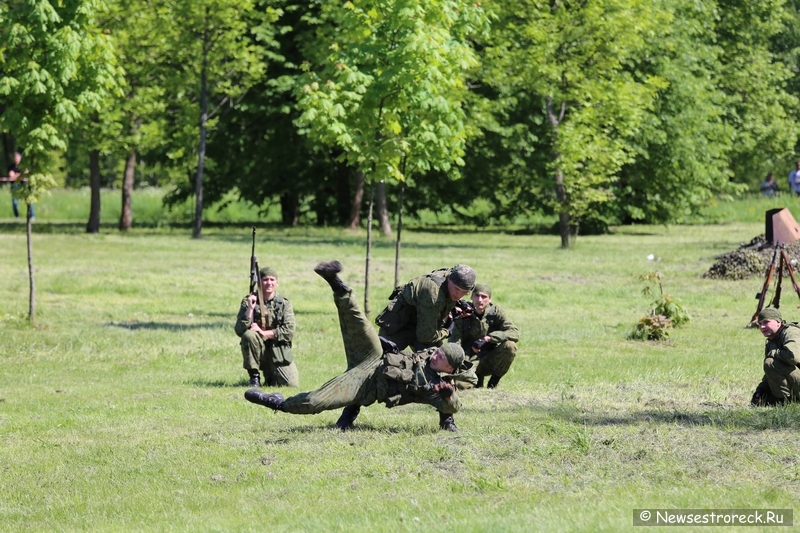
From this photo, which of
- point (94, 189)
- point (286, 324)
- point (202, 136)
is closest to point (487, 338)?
point (286, 324)

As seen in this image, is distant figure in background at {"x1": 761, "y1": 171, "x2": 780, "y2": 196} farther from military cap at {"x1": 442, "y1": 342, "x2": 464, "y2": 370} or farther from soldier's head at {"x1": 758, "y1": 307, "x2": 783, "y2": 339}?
military cap at {"x1": 442, "y1": 342, "x2": 464, "y2": 370}

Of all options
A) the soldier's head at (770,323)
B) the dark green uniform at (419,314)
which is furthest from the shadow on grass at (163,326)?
the soldier's head at (770,323)

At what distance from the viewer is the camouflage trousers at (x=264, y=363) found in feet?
47.8

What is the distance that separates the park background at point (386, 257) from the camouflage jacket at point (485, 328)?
2.44 feet

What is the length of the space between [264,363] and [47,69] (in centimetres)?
716

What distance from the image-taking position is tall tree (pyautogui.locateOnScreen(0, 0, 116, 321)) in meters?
18.7

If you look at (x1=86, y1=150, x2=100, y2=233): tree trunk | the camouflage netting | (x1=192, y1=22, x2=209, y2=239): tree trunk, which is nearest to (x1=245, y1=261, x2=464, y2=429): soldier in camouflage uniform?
the camouflage netting

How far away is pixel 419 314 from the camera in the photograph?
11.4 m

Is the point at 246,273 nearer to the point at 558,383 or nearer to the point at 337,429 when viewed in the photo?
the point at 558,383

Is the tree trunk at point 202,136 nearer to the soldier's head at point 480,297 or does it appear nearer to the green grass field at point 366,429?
the green grass field at point 366,429

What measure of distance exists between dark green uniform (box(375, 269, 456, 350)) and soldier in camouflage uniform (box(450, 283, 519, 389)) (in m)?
2.04

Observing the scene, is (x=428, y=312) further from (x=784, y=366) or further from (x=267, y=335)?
(x=784, y=366)

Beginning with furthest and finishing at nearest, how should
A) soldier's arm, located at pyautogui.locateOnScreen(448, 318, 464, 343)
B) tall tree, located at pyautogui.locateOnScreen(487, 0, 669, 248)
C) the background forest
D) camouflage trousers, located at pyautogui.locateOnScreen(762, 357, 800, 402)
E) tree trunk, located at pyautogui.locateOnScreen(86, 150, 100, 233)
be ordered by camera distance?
tree trunk, located at pyautogui.locateOnScreen(86, 150, 100, 233) < tall tree, located at pyautogui.locateOnScreen(487, 0, 669, 248) < the background forest < soldier's arm, located at pyautogui.locateOnScreen(448, 318, 464, 343) < camouflage trousers, located at pyautogui.locateOnScreen(762, 357, 800, 402)

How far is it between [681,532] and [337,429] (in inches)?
174
